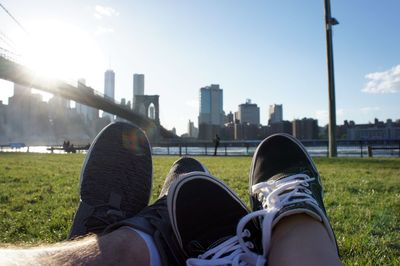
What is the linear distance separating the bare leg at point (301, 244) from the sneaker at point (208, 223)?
1.9 inches

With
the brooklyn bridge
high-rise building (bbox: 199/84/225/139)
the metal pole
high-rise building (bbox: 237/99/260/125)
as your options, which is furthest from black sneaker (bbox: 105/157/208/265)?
high-rise building (bbox: 199/84/225/139)

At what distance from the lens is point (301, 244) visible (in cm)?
77

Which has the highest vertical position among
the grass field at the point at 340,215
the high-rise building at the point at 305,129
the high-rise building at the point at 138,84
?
the high-rise building at the point at 138,84

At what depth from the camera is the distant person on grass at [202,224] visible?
0.77 m

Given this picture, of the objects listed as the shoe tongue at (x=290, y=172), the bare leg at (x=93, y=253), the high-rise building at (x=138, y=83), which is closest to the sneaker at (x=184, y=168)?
the shoe tongue at (x=290, y=172)

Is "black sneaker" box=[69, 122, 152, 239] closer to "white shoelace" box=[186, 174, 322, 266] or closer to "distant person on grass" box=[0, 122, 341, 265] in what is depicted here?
"distant person on grass" box=[0, 122, 341, 265]

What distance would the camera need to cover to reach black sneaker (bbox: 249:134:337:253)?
859 mm

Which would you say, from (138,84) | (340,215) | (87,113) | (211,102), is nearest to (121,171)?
(340,215)

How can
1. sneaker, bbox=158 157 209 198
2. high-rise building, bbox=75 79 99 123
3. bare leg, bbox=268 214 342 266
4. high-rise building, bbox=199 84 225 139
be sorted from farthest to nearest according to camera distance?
high-rise building, bbox=199 84 225 139 < high-rise building, bbox=75 79 99 123 < sneaker, bbox=158 157 209 198 < bare leg, bbox=268 214 342 266

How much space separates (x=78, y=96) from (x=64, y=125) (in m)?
24.5

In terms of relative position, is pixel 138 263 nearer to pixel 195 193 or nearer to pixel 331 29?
pixel 195 193

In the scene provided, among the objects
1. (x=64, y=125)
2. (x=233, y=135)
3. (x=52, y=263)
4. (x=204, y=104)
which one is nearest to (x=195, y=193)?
(x=52, y=263)

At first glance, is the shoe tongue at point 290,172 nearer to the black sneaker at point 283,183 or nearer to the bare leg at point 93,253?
the black sneaker at point 283,183

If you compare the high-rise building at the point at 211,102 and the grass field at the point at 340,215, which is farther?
the high-rise building at the point at 211,102
